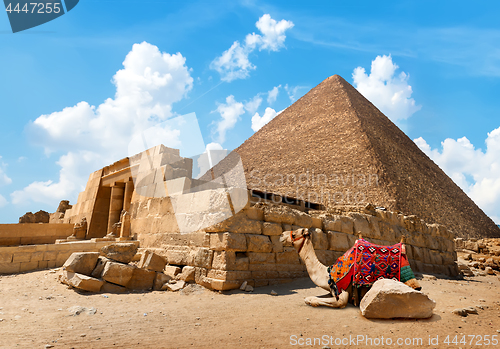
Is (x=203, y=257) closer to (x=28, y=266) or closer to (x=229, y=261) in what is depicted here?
(x=229, y=261)

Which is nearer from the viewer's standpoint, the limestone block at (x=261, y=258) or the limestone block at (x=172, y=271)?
the limestone block at (x=261, y=258)

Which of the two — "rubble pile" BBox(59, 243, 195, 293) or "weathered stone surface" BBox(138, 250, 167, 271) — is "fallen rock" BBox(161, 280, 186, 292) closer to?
"rubble pile" BBox(59, 243, 195, 293)

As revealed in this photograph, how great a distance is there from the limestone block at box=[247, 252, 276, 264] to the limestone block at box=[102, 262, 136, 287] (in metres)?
1.69

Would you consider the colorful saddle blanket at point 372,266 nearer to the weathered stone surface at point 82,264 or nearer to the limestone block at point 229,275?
the limestone block at point 229,275

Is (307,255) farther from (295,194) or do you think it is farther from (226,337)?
(295,194)

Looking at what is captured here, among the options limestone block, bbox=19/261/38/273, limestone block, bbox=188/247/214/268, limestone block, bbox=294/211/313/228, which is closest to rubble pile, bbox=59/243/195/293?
limestone block, bbox=188/247/214/268

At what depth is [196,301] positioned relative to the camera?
13.1ft

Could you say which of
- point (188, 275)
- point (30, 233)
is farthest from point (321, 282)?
point (30, 233)

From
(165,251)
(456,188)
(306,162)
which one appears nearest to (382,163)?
(306,162)

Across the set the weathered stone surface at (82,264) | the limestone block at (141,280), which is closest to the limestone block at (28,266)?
the weathered stone surface at (82,264)

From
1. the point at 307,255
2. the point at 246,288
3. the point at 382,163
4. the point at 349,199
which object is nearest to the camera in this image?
the point at 307,255

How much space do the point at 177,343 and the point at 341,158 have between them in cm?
6112

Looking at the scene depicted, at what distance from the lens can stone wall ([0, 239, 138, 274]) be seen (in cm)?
571

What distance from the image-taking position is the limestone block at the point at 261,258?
4.68 m
